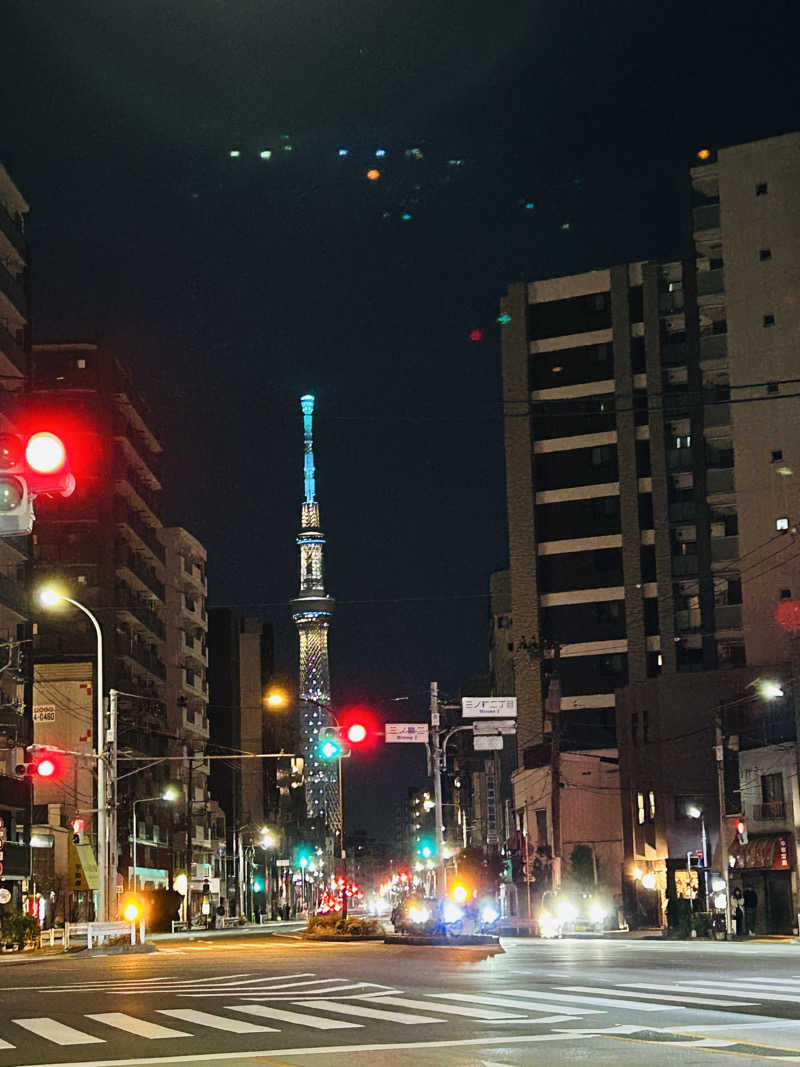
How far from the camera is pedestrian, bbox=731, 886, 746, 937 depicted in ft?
182

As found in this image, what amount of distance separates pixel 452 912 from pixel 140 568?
55260 millimetres

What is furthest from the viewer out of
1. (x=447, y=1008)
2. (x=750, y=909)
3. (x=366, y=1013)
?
(x=750, y=909)

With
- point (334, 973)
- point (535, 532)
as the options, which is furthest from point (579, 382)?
point (334, 973)

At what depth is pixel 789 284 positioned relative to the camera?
79.2 metres

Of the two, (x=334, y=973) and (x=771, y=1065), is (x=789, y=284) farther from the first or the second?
(x=771, y=1065)

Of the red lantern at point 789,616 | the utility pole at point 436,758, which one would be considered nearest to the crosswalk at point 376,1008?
the utility pole at point 436,758

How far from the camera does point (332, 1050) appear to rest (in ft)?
47.5

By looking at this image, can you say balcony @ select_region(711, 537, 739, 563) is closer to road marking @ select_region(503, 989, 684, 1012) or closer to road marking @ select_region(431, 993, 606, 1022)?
road marking @ select_region(503, 989, 684, 1012)

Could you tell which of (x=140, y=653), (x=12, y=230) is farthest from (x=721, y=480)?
(x=12, y=230)

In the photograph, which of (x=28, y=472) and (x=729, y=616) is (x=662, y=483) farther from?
(x=28, y=472)

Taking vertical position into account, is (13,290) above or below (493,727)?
above

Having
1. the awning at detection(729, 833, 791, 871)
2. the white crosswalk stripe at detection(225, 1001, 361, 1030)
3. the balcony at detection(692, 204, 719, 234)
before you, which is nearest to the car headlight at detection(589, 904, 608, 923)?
the awning at detection(729, 833, 791, 871)

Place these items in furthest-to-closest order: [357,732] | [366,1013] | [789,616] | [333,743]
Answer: [789,616]
[333,743]
[357,732]
[366,1013]

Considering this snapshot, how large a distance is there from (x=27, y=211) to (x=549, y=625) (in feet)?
134
